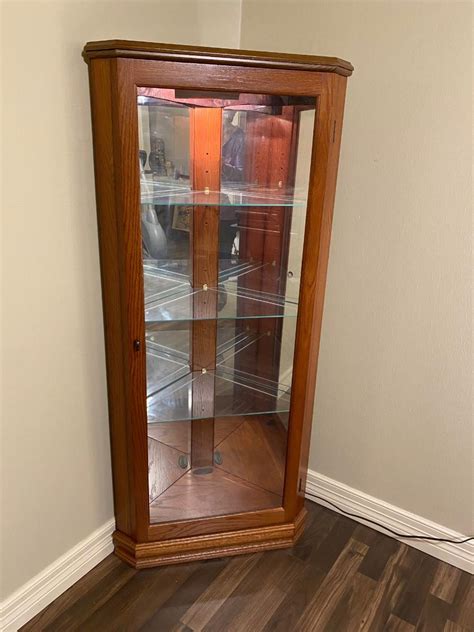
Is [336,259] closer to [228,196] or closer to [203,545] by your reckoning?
[228,196]

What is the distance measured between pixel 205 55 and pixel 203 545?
5.02 ft

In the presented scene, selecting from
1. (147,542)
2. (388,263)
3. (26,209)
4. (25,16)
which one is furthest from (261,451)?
(25,16)

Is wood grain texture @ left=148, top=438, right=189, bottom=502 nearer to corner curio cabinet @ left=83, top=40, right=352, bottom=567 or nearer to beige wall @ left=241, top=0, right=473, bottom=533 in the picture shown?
corner curio cabinet @ left=83, top=40, right=352, bottom=567

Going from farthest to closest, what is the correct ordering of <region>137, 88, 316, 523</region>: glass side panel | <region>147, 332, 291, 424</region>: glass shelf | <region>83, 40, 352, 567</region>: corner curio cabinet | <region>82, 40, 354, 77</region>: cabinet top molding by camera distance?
<region>147, 332, 291, 424</region>: glass shelf, <region>137, 88, 316, 523</region>: glass side panel, <region>83, 40, 352, 567</region>: corner curio cabinet, <region>82, 40, 354, 77</region>: cabinet top molding

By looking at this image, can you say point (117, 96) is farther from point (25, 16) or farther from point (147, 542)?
point (147, 542)

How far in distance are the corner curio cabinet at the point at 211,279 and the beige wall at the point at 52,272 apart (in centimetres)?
6

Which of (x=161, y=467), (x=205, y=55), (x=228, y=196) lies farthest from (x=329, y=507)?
(x=205, y=55)

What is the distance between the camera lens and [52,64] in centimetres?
121

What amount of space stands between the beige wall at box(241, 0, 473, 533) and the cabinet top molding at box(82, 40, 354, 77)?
31cm

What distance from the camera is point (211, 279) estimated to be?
1.74 m

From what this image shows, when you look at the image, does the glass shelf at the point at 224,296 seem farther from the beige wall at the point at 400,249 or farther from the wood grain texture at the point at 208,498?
the wood grain texture at the point at 208,498

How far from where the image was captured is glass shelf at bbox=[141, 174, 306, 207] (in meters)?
1.48

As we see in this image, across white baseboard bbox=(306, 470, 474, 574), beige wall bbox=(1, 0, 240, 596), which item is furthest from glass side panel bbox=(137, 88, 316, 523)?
white baseboard bbox=(306, 470, 474, 574)

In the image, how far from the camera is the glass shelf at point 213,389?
174 centimetres
